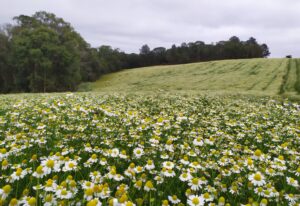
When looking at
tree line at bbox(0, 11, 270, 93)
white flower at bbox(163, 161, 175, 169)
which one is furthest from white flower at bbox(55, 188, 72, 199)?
tree line at bbox(0, 11, 270, 93)

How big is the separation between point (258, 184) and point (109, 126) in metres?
3.73

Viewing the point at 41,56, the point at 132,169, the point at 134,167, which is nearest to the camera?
the point at 132,169

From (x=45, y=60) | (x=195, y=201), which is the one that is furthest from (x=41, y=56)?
(x=195, y=201)

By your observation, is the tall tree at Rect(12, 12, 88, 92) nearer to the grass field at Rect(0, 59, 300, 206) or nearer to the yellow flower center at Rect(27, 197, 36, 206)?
the grass field at Rect(0, 59, 300, 206)

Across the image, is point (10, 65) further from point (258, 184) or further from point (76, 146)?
point (258, 184)

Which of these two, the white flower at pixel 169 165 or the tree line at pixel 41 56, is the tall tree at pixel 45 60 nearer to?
the tree line at pixel 41 56

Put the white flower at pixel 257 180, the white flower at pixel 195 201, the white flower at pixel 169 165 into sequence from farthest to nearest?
the white flower at pixel 169 165 → the white flower at pixel 257 180 → the white flower at pixel 195 201

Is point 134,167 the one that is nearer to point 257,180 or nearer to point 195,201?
point 195,201

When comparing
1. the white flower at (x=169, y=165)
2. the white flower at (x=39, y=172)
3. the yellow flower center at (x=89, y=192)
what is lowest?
the white flower at (x=169, y=165)

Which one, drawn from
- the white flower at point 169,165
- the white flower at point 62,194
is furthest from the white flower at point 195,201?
the white flower at point 62,194

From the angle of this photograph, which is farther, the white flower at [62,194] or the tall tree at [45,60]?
the tall tree at [45,60]

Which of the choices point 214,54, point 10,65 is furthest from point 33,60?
point 214,54

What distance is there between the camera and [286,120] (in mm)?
8109

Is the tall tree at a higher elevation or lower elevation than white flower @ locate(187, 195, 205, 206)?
higher
